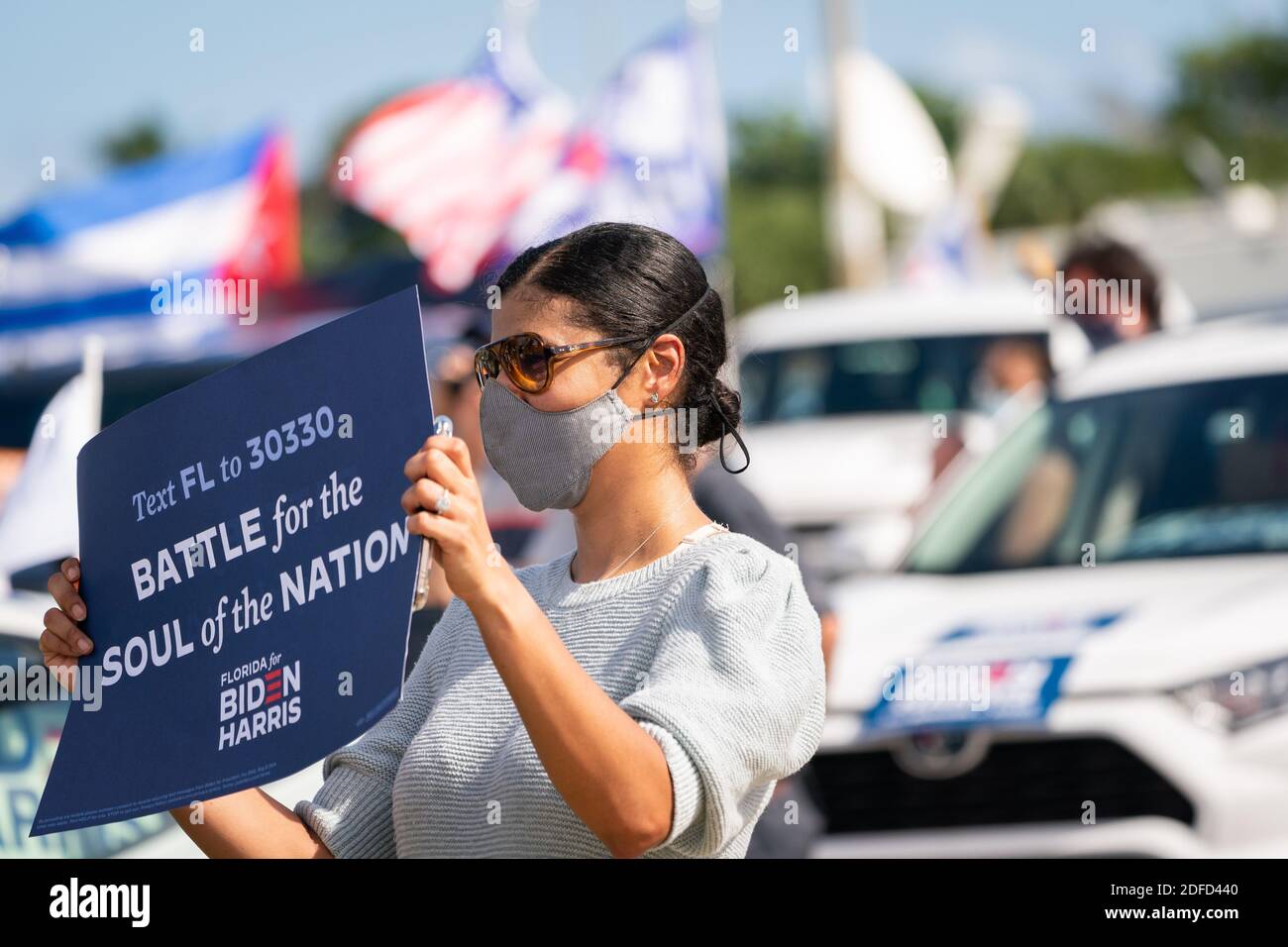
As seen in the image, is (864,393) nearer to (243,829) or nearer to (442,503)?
(243,829)

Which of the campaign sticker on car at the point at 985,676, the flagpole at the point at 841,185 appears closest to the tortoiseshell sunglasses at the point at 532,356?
the campaign sticker on car at the point at 985,676

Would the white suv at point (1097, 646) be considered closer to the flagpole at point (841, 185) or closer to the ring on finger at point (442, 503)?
the ring on finger at point (442, 503)

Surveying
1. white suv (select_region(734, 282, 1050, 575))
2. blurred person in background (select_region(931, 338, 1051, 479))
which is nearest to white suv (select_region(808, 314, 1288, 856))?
blurred person in background (select_region(931, 338, 1051, 479))

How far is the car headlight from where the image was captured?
4305mm

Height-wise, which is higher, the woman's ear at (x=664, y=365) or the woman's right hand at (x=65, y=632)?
the woman's ear at (x=664, y=365)

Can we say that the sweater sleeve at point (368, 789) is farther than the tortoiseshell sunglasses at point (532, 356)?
Yes

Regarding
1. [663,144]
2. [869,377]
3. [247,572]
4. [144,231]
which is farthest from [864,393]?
[247,572]

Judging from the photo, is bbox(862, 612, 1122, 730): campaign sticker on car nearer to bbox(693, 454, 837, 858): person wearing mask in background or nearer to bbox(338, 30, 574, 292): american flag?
bbox(693, 454, 837, 858): person wearing mask in background

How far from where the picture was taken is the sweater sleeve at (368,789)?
240 centimetres

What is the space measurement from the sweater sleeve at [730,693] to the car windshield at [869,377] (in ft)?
27.1

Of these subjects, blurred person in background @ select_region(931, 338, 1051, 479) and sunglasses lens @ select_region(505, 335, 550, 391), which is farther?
blurred person in background @ select_region(931, 338, 1051, 479)

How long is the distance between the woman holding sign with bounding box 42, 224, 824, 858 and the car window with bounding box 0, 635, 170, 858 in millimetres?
1238
